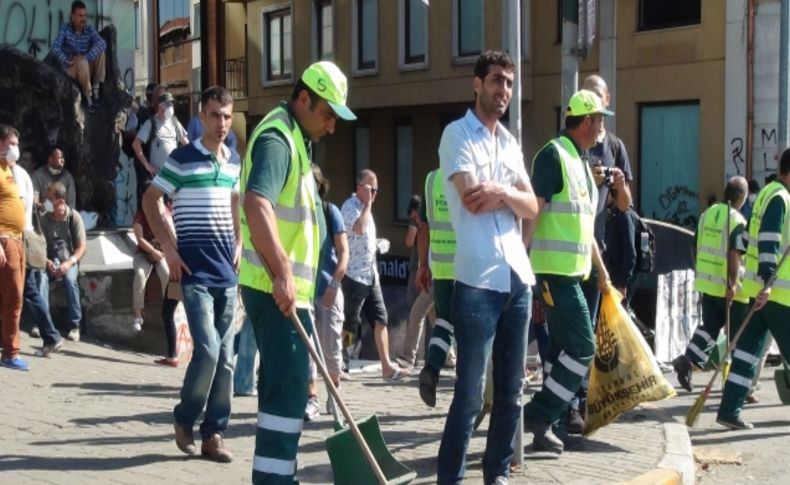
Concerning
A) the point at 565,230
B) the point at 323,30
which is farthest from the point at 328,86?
the point at 323,30

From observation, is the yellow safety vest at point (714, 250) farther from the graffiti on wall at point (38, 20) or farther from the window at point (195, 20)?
the window at point (195, 20)

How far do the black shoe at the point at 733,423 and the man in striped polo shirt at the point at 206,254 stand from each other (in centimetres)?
410

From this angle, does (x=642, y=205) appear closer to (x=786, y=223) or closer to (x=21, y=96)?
(x=21, y=96)

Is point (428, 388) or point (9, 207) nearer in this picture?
point (428, 388)

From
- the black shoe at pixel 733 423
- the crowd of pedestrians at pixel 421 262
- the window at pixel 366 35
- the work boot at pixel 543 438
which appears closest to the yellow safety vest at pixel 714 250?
the crowd of pedestrians at pixel 421 262

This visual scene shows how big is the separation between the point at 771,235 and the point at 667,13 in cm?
1460

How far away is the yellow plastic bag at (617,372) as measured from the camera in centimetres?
824

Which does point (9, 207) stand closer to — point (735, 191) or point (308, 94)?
point (308, 94)

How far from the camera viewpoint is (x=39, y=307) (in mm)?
12000

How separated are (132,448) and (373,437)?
86.8 inches

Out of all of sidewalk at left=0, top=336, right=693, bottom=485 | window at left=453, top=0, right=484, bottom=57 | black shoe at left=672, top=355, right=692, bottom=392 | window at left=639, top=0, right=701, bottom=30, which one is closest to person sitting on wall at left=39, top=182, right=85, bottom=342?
sidewalk at left=0, top=336, right=693, bottom=485

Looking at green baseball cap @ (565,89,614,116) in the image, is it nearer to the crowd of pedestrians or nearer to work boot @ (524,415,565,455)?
the crowd of pedestrians

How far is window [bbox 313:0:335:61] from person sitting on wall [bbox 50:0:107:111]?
1793 cm

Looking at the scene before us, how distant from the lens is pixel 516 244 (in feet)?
21.8
